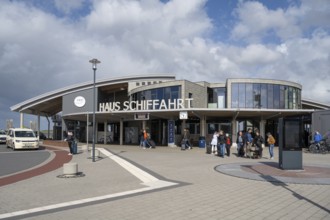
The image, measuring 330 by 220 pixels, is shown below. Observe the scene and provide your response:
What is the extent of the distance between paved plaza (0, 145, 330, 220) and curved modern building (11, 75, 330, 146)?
16.5m

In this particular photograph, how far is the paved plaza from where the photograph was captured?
6914mm

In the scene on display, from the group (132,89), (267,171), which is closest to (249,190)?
(267,171)

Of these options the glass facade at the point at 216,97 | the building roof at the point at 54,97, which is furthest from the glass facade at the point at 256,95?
the building roof at the point at 54,97

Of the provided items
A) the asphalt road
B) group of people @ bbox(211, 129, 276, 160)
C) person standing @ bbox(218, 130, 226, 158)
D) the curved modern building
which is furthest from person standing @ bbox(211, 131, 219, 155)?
the asphalt road

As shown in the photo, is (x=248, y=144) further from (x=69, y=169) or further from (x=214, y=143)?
(x=69, y=169)

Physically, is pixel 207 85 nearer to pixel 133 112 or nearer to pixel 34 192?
pixel 133 112

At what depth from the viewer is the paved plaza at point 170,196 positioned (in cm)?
691

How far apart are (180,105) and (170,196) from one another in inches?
899

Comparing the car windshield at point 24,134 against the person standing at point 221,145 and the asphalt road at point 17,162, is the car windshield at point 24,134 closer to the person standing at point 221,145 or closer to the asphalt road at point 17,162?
the asphalt road at point 17,162

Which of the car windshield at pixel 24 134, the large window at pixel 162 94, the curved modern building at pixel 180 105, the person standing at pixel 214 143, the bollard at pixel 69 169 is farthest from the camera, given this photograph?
the large window at pixel 162 94

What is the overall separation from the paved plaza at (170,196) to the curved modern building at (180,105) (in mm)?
16503

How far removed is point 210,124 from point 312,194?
2698cm

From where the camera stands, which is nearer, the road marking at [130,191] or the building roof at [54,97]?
the road marking at [130,191]

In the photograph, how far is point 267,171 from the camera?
1349 cm
